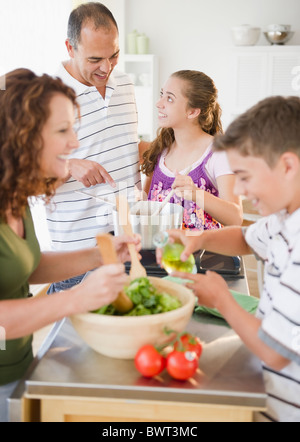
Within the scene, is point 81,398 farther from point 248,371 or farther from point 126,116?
point 126,116

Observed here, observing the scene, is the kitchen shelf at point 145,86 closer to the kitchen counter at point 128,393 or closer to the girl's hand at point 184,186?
the girl's hand at point 184,186

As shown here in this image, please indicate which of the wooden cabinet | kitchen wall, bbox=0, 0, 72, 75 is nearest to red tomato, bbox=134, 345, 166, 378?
kitchen wall, bbox=0, 0, 72, 75

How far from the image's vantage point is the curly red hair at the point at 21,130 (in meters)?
1.13

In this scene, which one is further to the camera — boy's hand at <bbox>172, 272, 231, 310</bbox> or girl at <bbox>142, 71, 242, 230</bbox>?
girl at <bbox>142, 71, 242, 230</bbox>

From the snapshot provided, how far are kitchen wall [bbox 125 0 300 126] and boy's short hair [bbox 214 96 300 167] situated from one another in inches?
221

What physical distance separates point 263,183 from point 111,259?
1.23 feet

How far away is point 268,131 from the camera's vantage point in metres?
1.11

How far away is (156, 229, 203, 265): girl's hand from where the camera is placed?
1315 mm

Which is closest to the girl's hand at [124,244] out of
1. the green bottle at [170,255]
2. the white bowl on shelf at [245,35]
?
the green bottle at [170,255]

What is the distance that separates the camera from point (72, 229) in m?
2.20

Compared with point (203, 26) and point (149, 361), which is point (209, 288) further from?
point (203, 26)

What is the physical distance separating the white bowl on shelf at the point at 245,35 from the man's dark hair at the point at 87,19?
4541mm

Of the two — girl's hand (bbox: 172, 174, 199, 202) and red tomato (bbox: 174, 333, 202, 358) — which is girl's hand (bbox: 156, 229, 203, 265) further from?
girl's hand (bbox: 172, 174, 199, 202)

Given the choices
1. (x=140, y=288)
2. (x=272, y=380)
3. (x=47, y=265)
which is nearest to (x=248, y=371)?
(x=272, y=380)
